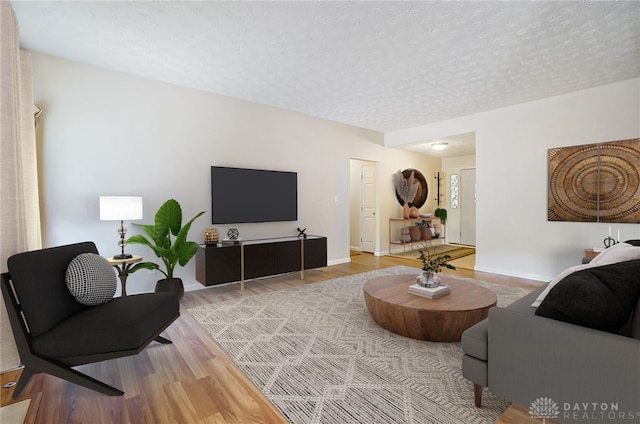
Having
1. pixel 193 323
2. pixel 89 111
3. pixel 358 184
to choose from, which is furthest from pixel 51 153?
pixel 358 184

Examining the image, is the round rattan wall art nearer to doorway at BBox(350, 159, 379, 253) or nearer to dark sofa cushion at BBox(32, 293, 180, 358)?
doorway at BBox(350, 159, 379, 253)

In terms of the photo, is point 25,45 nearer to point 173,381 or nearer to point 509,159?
point 173,381

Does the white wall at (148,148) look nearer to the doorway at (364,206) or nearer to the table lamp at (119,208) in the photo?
the table lamp at (119,208)

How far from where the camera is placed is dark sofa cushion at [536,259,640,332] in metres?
1.23

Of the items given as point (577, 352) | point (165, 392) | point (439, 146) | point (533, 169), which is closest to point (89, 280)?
point (165, 392)

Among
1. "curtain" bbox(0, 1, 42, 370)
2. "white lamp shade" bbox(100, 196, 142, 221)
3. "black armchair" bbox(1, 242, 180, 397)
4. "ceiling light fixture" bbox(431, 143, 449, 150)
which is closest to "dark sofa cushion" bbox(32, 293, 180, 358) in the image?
"black armchair" bbox(1, 242, 180, 397)

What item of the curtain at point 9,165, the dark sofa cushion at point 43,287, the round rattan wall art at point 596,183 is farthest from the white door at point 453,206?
the curtain at point 9,165

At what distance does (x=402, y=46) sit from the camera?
2.91 m

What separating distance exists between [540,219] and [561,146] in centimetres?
108

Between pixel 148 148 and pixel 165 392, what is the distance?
291cm

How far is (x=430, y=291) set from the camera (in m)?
2.56

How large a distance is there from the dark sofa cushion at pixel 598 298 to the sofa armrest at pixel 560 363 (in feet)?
0.19

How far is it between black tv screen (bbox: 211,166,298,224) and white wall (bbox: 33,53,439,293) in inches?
4.8

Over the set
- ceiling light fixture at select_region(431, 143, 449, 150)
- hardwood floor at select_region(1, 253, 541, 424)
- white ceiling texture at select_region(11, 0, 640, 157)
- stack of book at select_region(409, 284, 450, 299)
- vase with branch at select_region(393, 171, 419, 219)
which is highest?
white ceiling texture at select_region(11, 0, 640, 157)
